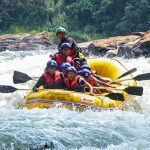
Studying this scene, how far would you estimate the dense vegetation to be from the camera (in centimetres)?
2950

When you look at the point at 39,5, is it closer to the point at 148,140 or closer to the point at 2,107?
the point at 2,107

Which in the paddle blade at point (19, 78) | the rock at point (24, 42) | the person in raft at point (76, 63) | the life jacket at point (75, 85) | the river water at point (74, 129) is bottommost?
the river water at point (74, 129)

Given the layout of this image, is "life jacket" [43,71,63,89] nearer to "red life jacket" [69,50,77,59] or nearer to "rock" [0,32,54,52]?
"red life jacket" [69,50,77,59]

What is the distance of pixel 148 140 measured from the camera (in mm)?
5496

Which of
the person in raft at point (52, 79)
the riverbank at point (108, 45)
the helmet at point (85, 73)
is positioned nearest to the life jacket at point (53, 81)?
the person in raft at point (52, 79)

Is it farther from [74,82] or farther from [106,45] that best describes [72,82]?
[106,45]

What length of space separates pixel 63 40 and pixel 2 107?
1860 mm

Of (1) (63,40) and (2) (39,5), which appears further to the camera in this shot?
(2) (39,5)

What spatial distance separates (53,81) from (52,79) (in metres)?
0.04

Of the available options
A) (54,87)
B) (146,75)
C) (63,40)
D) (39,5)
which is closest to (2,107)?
(54,87)

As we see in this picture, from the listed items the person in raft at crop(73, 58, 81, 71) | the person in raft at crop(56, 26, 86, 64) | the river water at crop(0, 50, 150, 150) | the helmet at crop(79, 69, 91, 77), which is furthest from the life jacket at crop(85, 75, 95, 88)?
the river water at crop(0, 50, 150, 150)

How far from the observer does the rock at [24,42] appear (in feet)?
75.0

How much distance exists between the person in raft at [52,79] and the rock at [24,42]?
1498 centimetres

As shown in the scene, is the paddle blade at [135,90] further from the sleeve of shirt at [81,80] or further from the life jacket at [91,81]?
the sleeve of shirt at [81,80]
